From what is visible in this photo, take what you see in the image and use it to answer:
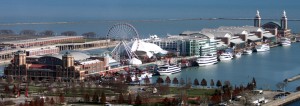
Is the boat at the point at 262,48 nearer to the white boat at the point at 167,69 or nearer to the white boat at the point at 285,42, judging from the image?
the white boat at the point at 285,42

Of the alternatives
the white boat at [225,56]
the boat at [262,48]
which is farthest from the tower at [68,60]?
the boat at [262,48]

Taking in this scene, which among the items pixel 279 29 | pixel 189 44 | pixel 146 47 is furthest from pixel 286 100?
pixel 279 29

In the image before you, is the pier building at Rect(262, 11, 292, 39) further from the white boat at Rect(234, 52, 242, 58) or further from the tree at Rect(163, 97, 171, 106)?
the tree at Rect(163, 97, 171, 106)

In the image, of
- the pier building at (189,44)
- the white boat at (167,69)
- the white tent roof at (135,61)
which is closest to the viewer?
the white boat at (167,69)

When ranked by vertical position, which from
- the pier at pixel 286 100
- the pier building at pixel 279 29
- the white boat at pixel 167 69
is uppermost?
the pier building at pixel 279 29

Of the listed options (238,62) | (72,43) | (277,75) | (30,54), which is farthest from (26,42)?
(277,75)

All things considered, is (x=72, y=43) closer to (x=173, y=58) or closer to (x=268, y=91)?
(x=173, y=58)
